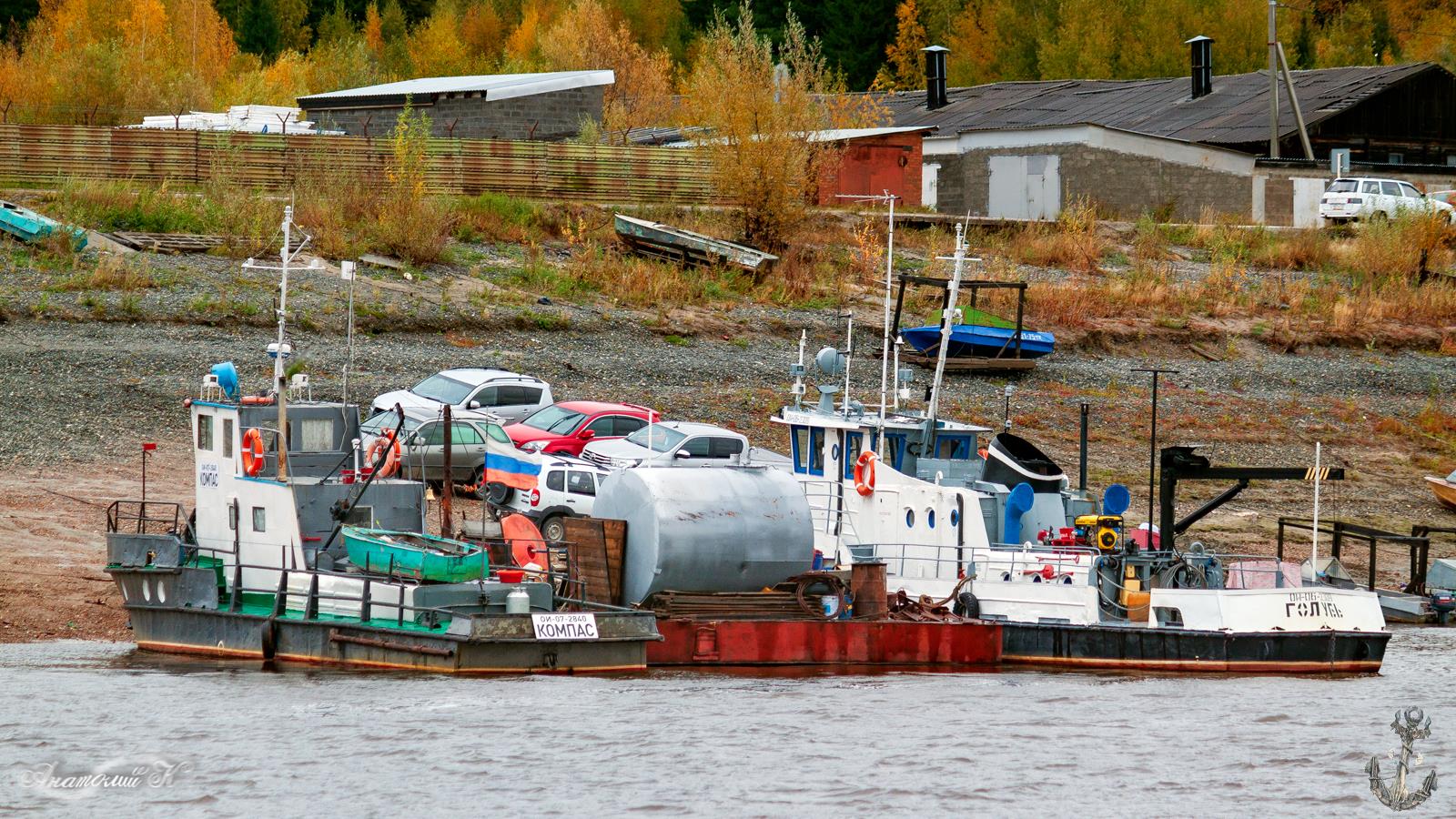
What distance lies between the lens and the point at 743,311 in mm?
43812

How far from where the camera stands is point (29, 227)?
41.3 metres

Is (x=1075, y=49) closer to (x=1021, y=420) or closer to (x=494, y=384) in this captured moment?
(x=1021, y=420)

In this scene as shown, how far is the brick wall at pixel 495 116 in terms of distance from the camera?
198ft

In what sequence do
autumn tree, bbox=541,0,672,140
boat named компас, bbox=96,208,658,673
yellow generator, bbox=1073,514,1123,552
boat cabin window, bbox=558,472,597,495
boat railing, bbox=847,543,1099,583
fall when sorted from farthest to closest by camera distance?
autumn tree, bbox=541,0,672,140
boat cabin window, bbox=558,472,597,495
yellow generator, bbox=1073,514,1123,552
boat railing, bbox=847,543,1099,583
boat named компас, bbox=96,208,658,673

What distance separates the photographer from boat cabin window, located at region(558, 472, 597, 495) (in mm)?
27578

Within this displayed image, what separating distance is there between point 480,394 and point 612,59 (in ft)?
176

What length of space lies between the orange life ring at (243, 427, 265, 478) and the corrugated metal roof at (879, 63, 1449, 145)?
41.8m

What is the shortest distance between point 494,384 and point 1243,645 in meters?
14.1

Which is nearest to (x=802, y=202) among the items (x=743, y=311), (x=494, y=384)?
(x=743, y=311)

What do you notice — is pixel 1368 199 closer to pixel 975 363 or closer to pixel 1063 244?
pixel 1063 244

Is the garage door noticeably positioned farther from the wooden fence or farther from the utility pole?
the wooden fence

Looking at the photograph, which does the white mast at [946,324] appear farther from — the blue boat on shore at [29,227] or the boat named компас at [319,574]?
the blue boat on shore at [29,227]

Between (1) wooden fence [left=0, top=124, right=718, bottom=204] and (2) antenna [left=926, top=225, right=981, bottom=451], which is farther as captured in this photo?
(1) wooden fence [left=0, top=124, right=718, bottom=204]
